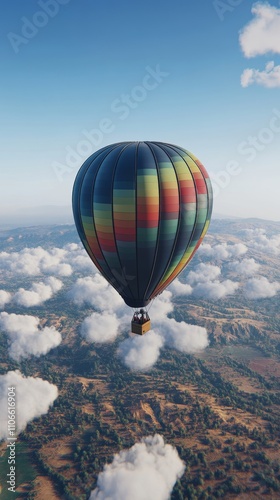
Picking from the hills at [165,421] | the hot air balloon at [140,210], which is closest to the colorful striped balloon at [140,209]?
the hot air balloon at [140,210]

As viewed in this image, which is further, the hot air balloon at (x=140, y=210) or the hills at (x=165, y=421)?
the hills at (x=165, y=421)

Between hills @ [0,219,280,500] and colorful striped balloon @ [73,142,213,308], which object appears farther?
hills @ [0,219,280,500]

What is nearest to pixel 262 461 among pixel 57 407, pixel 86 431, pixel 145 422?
pixel 145 422

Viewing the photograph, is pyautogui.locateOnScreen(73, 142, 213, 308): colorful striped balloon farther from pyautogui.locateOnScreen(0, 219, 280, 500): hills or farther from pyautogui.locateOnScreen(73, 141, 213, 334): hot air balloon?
pyautogui.locateOnScreen(0, 219, 280, 500): hills

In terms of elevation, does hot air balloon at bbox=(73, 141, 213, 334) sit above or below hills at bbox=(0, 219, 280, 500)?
above

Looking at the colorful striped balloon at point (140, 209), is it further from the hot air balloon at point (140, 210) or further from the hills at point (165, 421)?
the hills at point (165, 421)

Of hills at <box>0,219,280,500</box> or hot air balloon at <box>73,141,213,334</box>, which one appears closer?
hot air balloon at <box>73,141,213,334</box>

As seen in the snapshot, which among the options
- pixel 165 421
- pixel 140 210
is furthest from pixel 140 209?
pixel 165 421

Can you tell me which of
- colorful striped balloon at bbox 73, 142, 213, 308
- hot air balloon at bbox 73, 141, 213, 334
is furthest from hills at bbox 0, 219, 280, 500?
colorful striped balloon at bbox 73, 142, 213, 308
